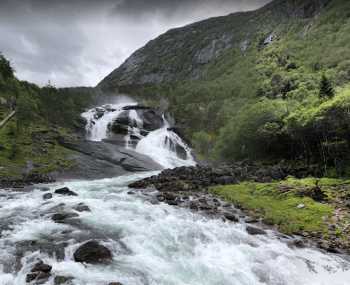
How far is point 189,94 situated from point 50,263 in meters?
94.5

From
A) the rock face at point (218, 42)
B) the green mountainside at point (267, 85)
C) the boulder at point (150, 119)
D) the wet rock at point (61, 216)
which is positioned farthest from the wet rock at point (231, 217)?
the rock face at point (218, 42)

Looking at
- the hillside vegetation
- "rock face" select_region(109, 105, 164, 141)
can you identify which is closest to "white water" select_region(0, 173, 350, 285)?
the hillside vegetation

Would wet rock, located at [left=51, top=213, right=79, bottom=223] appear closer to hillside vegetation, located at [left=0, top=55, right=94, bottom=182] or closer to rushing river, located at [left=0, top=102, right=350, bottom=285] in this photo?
rushing river, located at [left=0, top=102, right=350, bottom=285]

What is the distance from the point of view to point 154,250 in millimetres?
12109

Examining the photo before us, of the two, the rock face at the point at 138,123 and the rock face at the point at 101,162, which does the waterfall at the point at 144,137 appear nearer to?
the rock face at the point at 138,123

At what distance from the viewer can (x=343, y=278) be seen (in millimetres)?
10438

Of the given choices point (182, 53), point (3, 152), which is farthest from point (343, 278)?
point (182, 53)

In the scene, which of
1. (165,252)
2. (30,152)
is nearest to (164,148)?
(30,152)

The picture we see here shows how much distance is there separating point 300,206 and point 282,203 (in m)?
1.42

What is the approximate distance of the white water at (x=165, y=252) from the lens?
9.98 m

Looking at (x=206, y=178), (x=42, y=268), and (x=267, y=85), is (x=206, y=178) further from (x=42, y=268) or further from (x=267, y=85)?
(x=267, y=85)

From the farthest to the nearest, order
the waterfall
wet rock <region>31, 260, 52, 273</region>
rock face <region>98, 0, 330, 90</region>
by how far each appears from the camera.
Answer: rock face <region>98, 0, 330, 90</region> → the waterfall → wet rock <region>31, 260, 52, 273</region>

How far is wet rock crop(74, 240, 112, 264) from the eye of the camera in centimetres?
1056

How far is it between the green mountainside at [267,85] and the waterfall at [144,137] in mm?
5113
